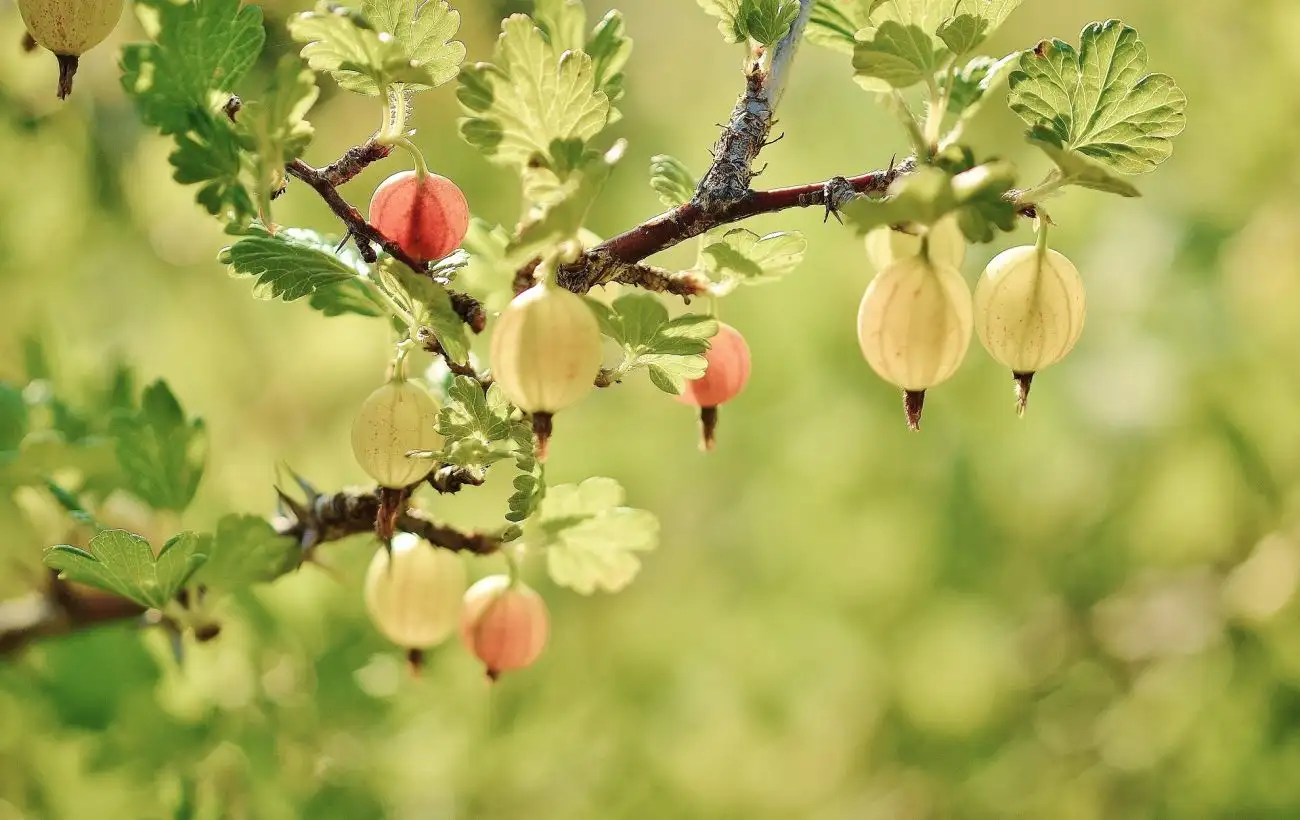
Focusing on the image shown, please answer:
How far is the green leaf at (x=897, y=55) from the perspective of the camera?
0.25 meters

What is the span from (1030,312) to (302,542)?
0.26 m

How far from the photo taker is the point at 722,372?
33cm

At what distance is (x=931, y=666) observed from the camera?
1.01m

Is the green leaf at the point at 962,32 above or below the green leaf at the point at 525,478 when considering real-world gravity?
above

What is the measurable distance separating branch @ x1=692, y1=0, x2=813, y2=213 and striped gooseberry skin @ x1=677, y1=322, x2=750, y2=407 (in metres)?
0.06

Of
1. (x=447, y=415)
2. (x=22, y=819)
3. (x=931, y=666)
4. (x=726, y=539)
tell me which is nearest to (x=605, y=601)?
(x=726, y=539)

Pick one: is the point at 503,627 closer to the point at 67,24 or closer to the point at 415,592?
the point at 415,592

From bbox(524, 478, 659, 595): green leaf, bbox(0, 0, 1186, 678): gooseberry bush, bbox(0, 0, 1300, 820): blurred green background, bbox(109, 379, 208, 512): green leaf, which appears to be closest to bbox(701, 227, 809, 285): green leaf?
bbox(0, 0, 1186, 678): gooseberry bush

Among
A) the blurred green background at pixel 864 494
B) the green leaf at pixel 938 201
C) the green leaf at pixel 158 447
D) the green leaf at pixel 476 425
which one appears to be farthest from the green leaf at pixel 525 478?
the blurred green background at pixel 864 494

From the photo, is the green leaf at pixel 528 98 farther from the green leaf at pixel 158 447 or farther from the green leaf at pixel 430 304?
the green leaf at pixel 158 447

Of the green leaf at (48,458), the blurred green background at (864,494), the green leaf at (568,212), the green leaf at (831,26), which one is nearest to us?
the green leaf at (568,212)

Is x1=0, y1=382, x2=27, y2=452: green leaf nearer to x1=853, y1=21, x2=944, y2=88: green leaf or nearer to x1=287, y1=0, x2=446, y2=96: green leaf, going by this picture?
x1=287, y1=0, x2=446, y2=96: green leaf

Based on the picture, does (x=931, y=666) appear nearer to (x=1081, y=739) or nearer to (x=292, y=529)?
(x=1081, y=739)

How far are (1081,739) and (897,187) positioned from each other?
0.95 metres
